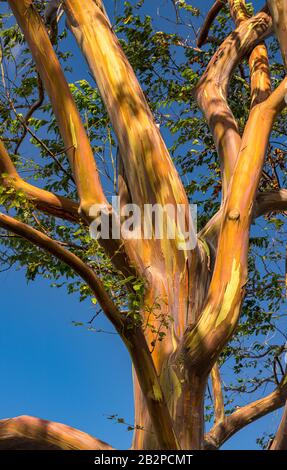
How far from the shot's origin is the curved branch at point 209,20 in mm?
9195

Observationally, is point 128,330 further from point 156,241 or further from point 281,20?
point 281,20

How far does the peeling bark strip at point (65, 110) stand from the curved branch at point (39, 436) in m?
1.66

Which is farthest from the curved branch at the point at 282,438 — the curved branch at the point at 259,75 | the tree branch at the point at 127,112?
the curved branch at the point at 259,75

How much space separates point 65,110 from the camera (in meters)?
5.67

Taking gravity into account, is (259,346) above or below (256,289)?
below

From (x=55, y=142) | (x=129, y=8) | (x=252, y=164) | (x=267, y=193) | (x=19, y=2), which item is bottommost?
(x=252, y=164)

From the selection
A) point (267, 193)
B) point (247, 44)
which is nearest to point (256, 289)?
point (267, 193)

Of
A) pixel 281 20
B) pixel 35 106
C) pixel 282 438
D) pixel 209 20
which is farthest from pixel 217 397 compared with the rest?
pixel 281 20

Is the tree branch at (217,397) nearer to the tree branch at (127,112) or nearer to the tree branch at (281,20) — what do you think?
the tree branch at (127,112)

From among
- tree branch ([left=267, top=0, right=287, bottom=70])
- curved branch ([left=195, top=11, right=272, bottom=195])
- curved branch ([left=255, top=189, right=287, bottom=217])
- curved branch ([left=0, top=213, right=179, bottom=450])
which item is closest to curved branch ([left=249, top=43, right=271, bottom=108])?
curved branch ([left=195, top=11, right=272, bottom=195])

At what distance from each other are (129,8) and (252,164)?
5.14 metres

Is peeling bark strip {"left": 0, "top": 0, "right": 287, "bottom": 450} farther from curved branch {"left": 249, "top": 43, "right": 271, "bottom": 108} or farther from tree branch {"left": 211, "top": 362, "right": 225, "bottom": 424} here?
tree branch {"left": 211, "top": 362, "right": 225, "bottom": 424}

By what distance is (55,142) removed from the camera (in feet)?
29.6
